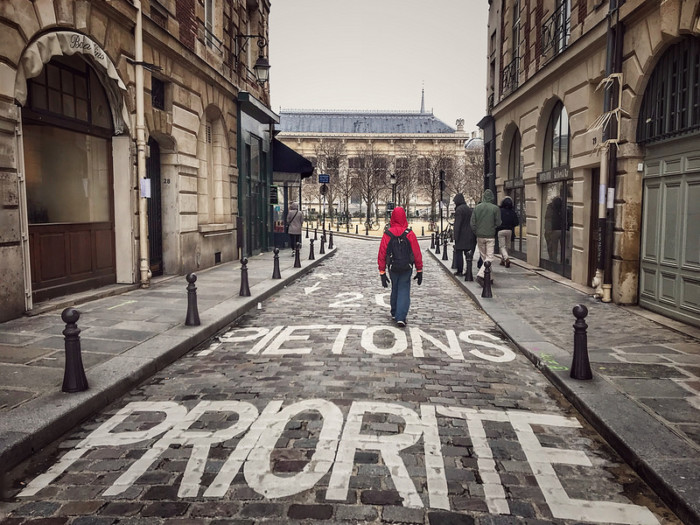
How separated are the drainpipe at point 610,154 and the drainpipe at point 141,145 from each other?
8866 mm

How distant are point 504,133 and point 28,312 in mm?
16120

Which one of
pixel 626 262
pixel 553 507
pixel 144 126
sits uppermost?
pixel 144 126

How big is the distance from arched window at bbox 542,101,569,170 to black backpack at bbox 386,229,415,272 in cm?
672

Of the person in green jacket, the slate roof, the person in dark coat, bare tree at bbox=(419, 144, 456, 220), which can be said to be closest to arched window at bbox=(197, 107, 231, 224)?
the person in dark coat

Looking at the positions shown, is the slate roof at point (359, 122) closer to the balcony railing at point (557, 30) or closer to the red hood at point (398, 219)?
the balcony railing at point (557, 30)

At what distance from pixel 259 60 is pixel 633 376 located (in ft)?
48.2

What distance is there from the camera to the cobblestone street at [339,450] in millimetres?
3303

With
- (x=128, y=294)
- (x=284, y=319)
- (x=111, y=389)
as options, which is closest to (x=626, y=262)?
(x=284, y=319)

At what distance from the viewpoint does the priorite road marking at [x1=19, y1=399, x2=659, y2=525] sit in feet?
11.3

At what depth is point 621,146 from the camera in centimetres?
981

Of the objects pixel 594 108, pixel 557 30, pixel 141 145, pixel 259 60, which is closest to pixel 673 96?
pixel 594 108

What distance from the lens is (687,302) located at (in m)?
8.12

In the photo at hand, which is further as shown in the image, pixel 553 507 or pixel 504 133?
pixel 504 133

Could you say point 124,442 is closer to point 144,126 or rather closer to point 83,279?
point 83,279
